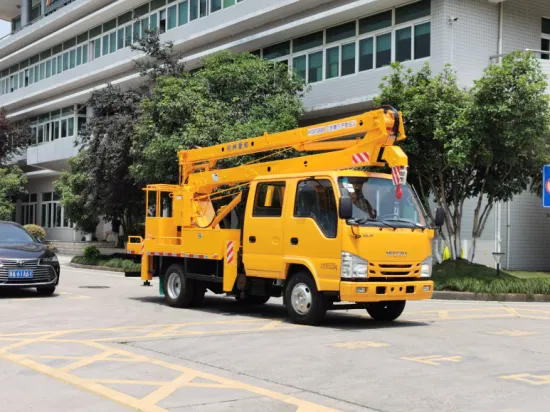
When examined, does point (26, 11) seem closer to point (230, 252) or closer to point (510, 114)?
point (510, 114)

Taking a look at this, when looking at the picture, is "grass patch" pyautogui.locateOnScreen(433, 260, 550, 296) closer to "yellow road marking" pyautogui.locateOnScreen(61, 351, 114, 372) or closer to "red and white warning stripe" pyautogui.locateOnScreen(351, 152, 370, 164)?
"red and white warning stripe" pyautogui.locateOnScreen(351, 152, 370, 164)

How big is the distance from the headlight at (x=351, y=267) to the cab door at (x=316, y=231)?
8cm

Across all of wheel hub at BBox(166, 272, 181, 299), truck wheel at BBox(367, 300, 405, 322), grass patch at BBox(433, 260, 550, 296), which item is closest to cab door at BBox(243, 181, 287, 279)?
truck wheel at BBox(367, 300, 405, 322)

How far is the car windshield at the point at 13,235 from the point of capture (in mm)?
16156

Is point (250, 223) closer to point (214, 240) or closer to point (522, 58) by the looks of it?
point (214, 240)

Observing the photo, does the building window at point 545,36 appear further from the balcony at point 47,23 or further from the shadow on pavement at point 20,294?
the balcony at point 47,23

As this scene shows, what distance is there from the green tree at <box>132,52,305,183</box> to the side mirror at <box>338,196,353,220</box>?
1188 cm

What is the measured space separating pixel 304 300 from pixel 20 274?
671 cm

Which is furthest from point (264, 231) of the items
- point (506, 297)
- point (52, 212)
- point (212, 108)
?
point (52, 212)

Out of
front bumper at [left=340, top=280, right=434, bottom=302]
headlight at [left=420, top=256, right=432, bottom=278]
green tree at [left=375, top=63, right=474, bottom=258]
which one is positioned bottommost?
front bumper at [left=340, top=280, right=434, bottom=302]

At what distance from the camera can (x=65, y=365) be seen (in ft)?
25.8

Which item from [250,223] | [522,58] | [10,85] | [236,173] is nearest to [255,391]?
[250,223]

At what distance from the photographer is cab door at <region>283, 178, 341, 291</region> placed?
1100 cm

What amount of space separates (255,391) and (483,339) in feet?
15.8
